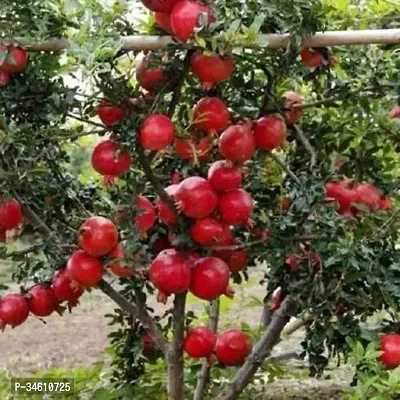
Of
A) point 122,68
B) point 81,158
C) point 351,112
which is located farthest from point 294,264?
point 81,158

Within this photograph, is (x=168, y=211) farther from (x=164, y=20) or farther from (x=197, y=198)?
(x=164, y=20)

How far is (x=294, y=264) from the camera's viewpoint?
1.67m

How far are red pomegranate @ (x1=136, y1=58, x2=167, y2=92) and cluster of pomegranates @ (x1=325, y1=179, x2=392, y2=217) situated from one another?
39 centimetres

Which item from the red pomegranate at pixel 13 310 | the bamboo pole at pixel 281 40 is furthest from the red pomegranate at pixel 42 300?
the bamboo pole at pixel 281 40

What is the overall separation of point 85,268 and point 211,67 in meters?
0.41

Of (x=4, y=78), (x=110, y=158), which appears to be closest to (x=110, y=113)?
(x=110, y=158)

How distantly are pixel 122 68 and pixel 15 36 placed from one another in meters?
0.40

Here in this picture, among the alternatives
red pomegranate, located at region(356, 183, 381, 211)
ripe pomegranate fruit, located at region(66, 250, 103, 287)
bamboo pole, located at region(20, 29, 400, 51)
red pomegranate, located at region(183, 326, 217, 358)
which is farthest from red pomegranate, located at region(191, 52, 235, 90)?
red pomegranate, located at region(183, 326, 217, 358)

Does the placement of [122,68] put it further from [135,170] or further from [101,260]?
[101,260]

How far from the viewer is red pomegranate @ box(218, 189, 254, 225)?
139cm

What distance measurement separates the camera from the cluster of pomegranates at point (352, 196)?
5.30ft

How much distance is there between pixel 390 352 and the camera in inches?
56.3

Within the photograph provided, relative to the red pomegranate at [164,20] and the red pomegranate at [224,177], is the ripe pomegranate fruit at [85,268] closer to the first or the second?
the red pomegranate at [224,177]

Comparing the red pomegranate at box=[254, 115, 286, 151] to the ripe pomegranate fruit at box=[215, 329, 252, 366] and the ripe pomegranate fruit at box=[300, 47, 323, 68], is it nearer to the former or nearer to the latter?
the ripe pomegranate fruit at box=[300, 47, 323, 68]
